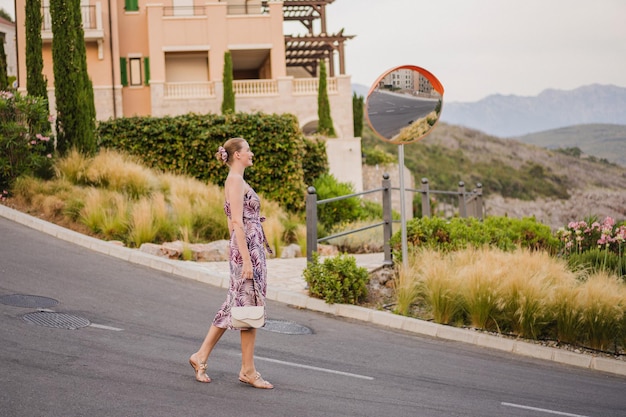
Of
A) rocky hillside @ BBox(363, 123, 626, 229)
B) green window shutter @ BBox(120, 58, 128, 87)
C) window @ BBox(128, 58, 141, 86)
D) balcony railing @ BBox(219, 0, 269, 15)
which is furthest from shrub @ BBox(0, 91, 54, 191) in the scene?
rocky hillside @ BBox(363, 123, 626, 229)

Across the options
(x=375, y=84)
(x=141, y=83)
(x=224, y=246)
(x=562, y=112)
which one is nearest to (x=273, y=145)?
(x=224, y=246)

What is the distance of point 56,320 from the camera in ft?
31.3

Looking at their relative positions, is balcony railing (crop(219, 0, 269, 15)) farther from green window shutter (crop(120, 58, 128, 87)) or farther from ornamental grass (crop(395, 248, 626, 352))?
ornamental grass (crop(395, 248, 626, 352))

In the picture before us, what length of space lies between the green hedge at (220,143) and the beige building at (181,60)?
550 inches

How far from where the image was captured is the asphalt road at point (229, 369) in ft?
22.1

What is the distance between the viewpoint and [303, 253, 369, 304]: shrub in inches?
472

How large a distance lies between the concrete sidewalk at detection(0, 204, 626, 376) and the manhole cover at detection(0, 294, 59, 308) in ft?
10.7

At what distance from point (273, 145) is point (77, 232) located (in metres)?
7.06

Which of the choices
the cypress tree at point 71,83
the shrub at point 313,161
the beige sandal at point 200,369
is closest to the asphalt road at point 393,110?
the beige sandal at point 200,369

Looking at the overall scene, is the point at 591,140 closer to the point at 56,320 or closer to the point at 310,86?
the point at 310,86

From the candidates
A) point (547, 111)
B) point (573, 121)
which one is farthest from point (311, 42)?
point (547, 111)

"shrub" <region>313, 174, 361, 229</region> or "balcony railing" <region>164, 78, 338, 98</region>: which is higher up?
"balcony railing" <region>164, 78, 338, 98</region>

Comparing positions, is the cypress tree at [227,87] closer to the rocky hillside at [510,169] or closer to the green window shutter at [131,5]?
the green window shutter at [131,5]

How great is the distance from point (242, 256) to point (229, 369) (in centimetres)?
155
